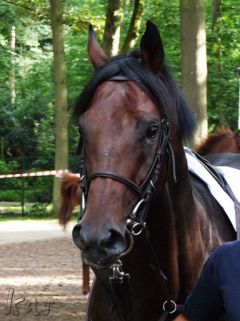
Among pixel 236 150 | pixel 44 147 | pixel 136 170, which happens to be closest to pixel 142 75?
pixel 136 170

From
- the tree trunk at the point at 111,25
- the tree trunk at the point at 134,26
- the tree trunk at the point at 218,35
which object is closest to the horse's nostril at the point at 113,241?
the tree trunk at the point at 111,25

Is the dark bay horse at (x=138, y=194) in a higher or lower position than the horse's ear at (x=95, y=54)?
lower

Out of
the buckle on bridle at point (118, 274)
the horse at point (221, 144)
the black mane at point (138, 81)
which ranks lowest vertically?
the buckle on bridle at point (118, 274)

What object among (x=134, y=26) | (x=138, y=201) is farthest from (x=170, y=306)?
(x=134, y=26)

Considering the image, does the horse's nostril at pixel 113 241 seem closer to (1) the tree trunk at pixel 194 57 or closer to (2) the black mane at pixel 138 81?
(2) the black mane at pixel 138 81

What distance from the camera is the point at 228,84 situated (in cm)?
2316

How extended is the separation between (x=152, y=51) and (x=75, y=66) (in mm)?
22183

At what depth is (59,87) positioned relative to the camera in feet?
59.8

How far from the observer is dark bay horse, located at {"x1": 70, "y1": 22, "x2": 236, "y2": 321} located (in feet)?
11.5

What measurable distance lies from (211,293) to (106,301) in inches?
60.7

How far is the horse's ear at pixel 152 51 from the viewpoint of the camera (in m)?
3.99
